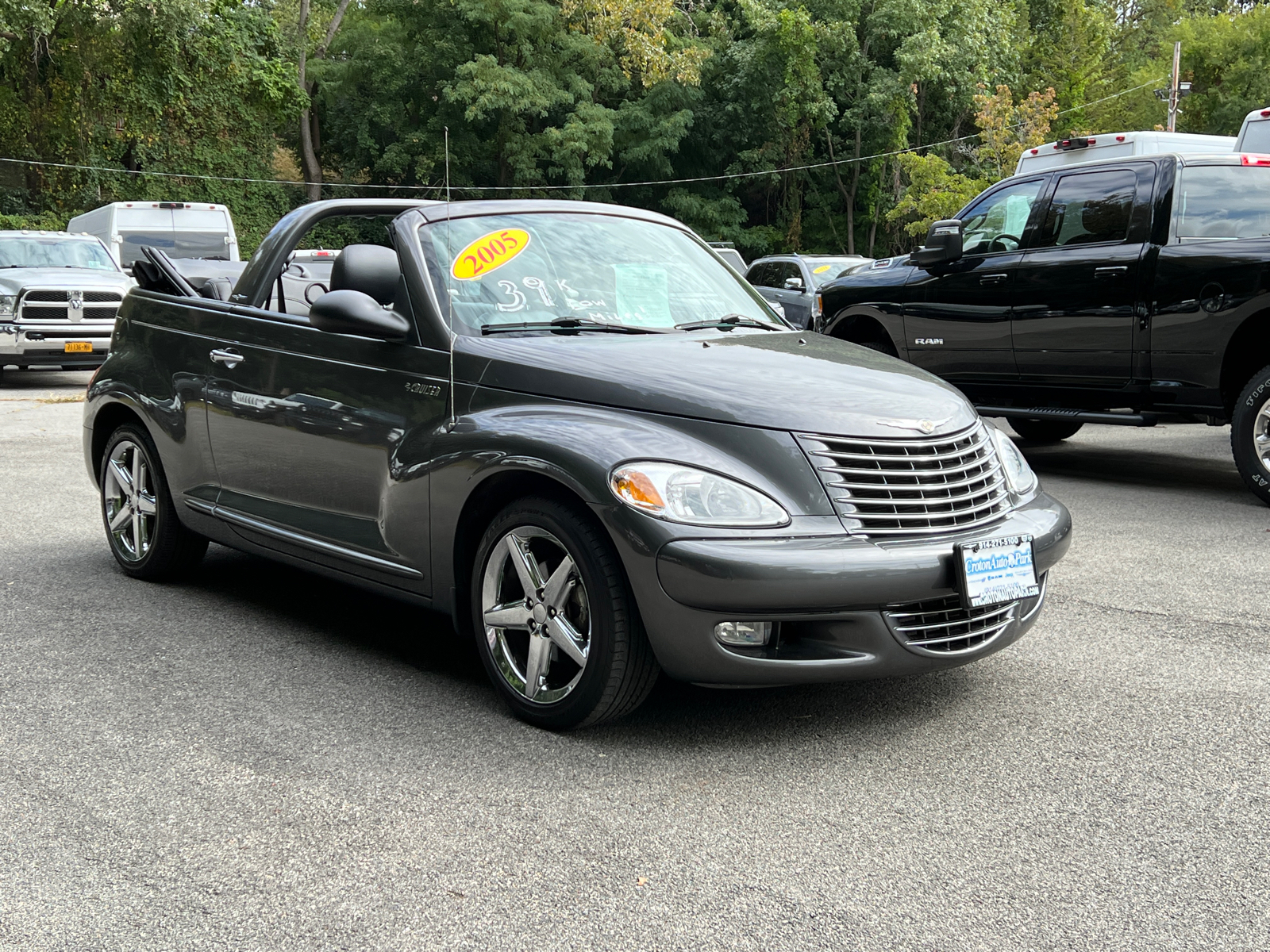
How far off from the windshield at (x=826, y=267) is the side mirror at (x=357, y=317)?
Result: 15.7 meters

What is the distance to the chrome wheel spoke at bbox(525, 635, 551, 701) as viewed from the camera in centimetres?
407

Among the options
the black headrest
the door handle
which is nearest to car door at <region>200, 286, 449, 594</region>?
the door handle

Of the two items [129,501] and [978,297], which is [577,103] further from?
[129,501]

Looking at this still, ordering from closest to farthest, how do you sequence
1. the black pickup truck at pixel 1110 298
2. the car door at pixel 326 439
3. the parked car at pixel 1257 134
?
the car door at pixel 326 439 → the black pickup truck at pixel 1110 298 → the parked car at pixel 1257 134

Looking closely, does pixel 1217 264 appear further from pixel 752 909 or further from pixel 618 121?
pixel 618 121

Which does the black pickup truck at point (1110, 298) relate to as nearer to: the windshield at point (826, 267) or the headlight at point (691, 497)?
the headlight at point (691, 497)

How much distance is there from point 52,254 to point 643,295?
52.3 feet

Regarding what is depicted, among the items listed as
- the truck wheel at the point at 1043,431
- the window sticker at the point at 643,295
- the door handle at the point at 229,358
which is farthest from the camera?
the truck wheel at the point at 1043,431

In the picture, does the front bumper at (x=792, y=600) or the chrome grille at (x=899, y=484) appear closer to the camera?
the front bumper at (x=792, y=600)

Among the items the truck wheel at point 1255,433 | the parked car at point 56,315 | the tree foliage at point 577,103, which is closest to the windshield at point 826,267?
the parked car at point 56,315

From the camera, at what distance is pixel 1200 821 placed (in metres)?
3.44

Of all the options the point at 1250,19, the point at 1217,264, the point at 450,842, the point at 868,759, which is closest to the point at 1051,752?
the point at 868,759

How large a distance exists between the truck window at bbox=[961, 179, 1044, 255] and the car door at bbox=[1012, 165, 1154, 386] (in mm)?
180

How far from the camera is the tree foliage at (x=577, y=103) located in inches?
1556
